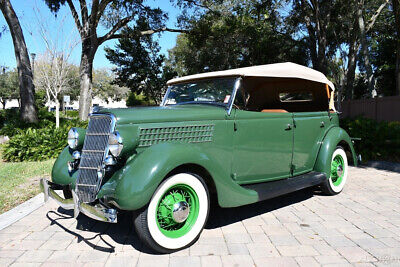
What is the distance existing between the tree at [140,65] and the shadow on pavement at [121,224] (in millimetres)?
18439

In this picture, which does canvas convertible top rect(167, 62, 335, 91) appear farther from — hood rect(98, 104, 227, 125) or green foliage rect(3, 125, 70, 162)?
green foliage rect(3, 125, 70, 162)

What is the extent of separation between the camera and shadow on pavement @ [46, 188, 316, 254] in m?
2.90

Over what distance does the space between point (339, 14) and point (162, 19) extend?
9.03 m

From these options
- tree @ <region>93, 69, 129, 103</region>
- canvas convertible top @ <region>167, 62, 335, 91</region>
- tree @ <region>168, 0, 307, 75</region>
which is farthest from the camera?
tree @ <region>93, 69, 129, 103</region>

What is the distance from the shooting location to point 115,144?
8.64 ft

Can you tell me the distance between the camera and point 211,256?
2.58m

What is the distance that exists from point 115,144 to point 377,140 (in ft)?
20.8

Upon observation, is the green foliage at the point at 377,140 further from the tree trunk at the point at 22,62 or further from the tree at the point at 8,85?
the tree at the point at 8,85

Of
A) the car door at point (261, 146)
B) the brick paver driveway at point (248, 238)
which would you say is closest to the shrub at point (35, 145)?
the brick paver driveway at point (248, 238)

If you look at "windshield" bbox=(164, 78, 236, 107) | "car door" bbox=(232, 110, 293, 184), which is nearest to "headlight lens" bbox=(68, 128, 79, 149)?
"windshield" bbox=(164, 78, 236, 107)

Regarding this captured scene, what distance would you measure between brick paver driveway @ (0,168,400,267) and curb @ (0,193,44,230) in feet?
0.28

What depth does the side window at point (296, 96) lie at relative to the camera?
5.16 m

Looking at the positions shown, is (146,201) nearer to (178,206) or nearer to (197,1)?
(178,206)

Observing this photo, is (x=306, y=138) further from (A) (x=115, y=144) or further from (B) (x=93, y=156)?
(B) (x=93, y=156)
